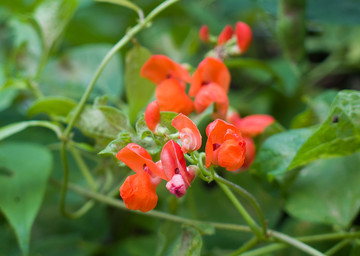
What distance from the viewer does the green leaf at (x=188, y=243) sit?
1.32ft

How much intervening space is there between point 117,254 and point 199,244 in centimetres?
33

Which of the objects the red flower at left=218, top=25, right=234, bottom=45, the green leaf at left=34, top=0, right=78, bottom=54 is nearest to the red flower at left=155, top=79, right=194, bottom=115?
the red flower at left=218, top=25, right=234, bottom=45

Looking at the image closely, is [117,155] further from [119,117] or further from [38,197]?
[38,197]

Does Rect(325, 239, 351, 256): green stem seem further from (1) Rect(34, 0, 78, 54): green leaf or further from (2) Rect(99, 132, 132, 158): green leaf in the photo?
(1) Rect(34, 0, 78, 54): green leaf

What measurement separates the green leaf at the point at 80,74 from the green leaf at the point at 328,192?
401 mm

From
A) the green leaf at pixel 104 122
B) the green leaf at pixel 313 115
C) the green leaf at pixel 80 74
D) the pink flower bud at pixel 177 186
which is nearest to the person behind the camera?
the pink flower bud at pixel 177 186

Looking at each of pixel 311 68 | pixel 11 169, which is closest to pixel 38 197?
pixel 11 169

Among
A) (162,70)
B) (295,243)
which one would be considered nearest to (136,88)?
(162,70)

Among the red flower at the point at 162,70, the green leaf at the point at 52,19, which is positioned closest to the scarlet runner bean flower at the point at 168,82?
the red flower at the point at 162,70

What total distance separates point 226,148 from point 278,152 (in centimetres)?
18

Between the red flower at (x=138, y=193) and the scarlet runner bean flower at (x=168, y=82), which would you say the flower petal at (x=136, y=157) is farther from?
the scarlet runner bean flower at (x=168, y=82)

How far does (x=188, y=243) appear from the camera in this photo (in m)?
0.42

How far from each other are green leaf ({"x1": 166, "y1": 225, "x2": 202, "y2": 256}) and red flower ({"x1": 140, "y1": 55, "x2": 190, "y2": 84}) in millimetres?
184

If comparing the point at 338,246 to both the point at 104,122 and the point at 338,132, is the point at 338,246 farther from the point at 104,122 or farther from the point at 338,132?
the point at 104,122
